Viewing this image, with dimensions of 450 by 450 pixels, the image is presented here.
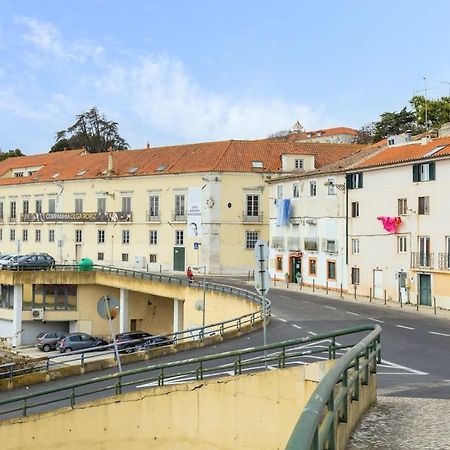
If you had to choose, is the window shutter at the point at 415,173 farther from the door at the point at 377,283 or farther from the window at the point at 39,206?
the window at the point at 39,206

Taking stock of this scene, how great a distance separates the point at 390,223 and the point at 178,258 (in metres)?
25.2

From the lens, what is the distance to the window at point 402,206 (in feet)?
130

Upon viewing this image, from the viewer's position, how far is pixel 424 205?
125 ft

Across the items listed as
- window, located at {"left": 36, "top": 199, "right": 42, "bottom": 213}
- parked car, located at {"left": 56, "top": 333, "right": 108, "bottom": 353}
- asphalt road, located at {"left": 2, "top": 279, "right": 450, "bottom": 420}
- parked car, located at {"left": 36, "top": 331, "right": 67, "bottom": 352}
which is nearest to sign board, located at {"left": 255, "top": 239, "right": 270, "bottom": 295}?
asphalt road, located at {"left": 2, "top": 279, "right": 450, "bottom": 420}

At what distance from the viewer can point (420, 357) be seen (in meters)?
20.5

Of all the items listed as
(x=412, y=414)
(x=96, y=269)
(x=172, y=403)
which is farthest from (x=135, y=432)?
(x=96, y=269)

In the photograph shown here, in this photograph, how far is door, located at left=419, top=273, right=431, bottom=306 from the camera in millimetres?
37281

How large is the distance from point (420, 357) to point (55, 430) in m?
10.6

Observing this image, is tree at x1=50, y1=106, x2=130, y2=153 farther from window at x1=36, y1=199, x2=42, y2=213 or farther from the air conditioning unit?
the air conditioning unit

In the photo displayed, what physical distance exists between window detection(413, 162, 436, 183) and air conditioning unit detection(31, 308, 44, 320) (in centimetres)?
2730

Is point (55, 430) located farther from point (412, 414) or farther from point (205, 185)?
point (205, 185)

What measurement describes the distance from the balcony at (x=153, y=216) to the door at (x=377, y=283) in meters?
26.2

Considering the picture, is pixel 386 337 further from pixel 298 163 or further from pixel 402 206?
pixel 298 163

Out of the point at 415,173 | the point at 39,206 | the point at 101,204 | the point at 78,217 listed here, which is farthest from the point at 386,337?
the point at 39,206
